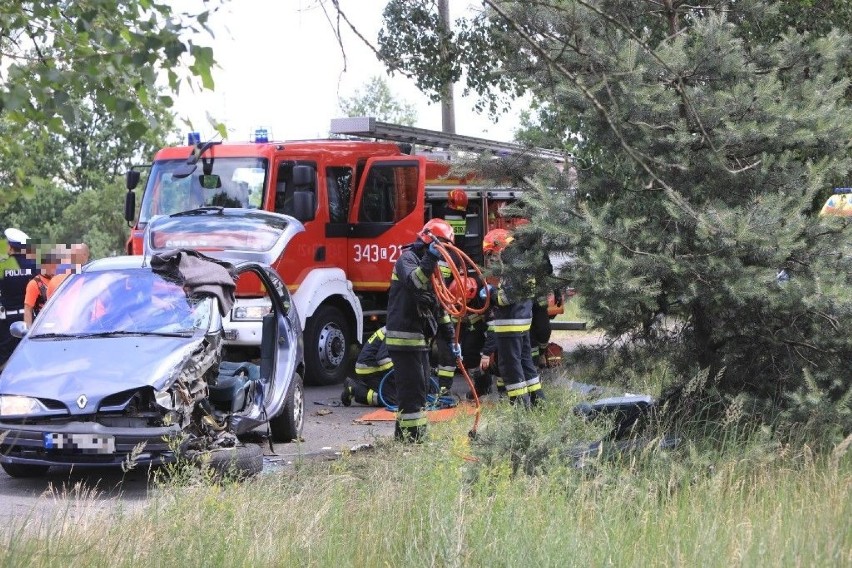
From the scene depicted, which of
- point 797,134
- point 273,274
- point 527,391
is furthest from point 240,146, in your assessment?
point 797,134

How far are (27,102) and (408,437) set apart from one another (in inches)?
189

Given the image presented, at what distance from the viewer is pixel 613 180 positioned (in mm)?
7219

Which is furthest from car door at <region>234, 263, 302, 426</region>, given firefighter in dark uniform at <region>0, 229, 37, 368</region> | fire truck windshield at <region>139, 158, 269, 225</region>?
firefighter in dark uniform at <region>0, 229, 37, 368</region>

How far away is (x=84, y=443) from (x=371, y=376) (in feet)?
13.8

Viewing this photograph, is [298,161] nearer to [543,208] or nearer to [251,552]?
[543,208]

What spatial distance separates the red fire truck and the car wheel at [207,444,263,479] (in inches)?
181

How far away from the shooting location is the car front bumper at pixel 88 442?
6910 mm

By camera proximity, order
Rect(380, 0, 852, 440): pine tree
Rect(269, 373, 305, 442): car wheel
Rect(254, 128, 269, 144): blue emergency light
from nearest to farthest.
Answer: Rect(380, 0, 852, 440): pine tree < Rect(269, 373, 305, 442): car wheel < Rect(254, 128, 269, 144): blue emergency light

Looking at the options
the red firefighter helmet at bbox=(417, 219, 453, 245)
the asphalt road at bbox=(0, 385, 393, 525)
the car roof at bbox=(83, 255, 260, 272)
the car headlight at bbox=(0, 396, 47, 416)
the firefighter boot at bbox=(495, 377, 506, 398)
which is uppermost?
the red firefighter helmet at bbox=(417, 219, 453, 245)

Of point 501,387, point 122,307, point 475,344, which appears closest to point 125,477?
point 122,307

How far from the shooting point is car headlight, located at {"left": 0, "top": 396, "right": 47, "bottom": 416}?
23.3ft

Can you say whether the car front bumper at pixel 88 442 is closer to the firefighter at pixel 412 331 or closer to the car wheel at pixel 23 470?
the car wheel at pixel 23 470

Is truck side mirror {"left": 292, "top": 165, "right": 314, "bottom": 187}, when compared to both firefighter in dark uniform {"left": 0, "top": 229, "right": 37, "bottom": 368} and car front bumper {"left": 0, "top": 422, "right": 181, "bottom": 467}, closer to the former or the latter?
firefighter in dark uniform {"left": 0, "top": 229, "right": 37, "bottom": 368}

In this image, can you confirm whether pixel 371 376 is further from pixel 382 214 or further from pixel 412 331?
pixel 382 214
